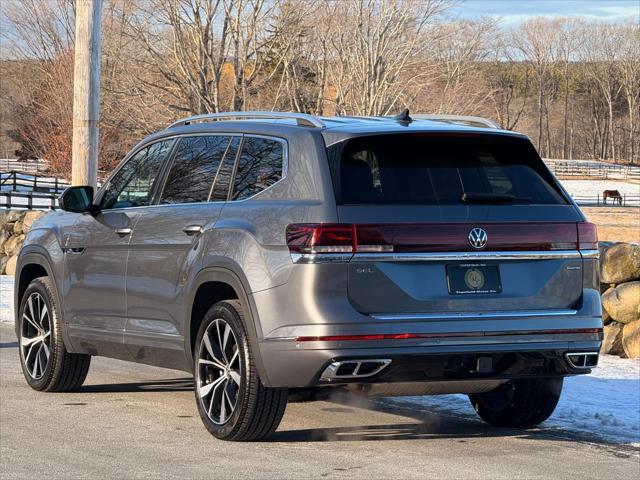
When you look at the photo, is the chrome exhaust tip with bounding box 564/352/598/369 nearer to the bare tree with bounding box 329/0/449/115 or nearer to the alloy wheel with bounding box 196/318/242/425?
the alloy wheel with bounding box 196/318/242/425

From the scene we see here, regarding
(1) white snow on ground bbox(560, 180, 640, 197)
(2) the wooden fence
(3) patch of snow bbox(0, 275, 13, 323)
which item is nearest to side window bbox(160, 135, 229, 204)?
(3) patch of snow bbox(0, 275, 13, 323)

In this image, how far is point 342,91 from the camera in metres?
34.2

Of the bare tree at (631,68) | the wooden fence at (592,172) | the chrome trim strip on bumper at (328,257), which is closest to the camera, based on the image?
the chrome trim strip on bumper at (328,257)

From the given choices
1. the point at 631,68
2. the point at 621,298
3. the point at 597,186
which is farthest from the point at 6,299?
the point at 631,68

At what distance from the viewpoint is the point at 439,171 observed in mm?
6957

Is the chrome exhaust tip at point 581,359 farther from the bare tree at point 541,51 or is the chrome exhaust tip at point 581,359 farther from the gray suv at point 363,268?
the bare tree at point 541,51

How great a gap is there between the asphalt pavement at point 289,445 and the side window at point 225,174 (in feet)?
4.74

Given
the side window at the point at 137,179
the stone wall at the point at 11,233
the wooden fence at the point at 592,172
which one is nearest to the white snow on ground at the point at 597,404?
the side window at the point at 137,179

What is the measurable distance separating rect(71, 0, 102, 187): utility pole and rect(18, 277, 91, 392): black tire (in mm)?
6060

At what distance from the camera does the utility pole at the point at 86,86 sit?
15.3 meters

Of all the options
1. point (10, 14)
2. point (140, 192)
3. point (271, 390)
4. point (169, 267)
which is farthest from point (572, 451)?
point (10, 14)

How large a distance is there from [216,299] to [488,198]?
68.5 inches

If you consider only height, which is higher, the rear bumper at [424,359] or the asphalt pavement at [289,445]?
the rear bumper at [424,359]

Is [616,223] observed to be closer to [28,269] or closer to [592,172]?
[28,269]
